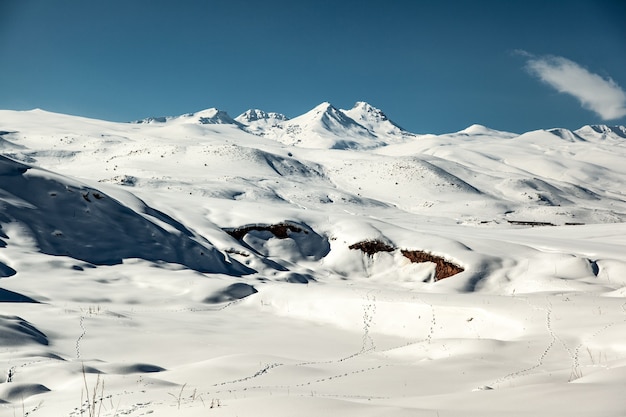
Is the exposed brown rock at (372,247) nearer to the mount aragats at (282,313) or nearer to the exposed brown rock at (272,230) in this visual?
the mount aragats at (282,313)

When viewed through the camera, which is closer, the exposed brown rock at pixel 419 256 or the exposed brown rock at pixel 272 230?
the exposed brown rock at pixel 419 256

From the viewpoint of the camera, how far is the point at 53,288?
15.3 metres

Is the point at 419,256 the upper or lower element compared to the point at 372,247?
lower

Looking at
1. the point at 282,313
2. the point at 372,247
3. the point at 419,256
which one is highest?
the point at 372,247

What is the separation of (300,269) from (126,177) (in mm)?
35327

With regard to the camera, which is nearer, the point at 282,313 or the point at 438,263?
the point at 282,313

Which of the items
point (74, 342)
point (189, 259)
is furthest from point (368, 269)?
point (74, 342)

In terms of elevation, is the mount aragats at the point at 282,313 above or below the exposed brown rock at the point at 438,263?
below

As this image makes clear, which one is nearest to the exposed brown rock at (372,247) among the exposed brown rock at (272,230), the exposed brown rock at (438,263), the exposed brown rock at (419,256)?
the exposed brown rock at (419,256)

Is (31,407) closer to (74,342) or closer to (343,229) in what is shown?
(74,342)

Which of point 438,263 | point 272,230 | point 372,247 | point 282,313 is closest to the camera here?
point 282,313

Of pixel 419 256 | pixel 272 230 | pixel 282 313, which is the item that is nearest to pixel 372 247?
pixel 419 256

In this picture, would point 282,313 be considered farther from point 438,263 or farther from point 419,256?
point 419,256

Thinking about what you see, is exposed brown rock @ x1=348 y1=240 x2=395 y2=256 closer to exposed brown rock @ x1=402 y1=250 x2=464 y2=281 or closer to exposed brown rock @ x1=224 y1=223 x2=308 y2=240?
exposed brown rock @ x1=402 y1=250 x2=464 y2=281
